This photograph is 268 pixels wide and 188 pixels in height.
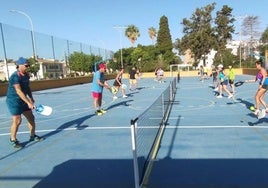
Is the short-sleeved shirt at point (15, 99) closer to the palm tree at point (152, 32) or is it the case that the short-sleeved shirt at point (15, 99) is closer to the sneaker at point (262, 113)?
the sneaker at point (262, 113)

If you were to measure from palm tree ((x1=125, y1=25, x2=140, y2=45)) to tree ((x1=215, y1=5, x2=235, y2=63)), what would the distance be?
33.0 metres

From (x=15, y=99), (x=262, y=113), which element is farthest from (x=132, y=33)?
(x=15, y=99)

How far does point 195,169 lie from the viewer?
5840mm

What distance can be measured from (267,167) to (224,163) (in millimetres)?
733

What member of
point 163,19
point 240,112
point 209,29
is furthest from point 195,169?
point 163,19

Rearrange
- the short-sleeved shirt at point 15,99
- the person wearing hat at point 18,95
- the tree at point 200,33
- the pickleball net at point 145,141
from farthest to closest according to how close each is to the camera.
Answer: the tree at point 200,33 < the short-sleeved shirt at point 15,99 < the person wearing hat at point 18,95 < the pickleball net at point 145,141

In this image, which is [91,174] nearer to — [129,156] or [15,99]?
[129,156]

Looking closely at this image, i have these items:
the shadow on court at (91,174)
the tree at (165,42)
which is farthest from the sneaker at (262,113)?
the tree at (165,42)

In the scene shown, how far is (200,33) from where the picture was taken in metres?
70.2

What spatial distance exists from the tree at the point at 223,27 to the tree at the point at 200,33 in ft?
4.48

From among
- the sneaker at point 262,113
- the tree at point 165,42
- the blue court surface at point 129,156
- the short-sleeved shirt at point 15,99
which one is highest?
the tree at point 165,42

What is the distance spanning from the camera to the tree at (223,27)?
70.9 m

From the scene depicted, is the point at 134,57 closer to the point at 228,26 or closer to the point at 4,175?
the point at 228,26

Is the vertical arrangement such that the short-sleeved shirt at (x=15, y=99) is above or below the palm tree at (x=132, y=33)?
below
